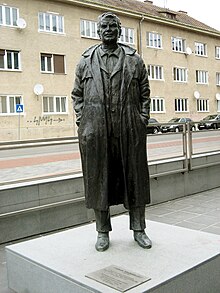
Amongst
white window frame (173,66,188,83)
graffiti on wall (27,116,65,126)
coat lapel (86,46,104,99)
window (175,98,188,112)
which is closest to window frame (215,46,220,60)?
white window frame (173,66,188,83)

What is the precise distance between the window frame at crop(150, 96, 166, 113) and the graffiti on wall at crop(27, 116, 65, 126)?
30.8 ft

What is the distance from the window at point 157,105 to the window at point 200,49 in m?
7.99

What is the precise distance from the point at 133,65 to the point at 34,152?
313 cm

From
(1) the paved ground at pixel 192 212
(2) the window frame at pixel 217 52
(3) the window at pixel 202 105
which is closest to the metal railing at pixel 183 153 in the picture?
(1) the paved ground at pixel 192 212

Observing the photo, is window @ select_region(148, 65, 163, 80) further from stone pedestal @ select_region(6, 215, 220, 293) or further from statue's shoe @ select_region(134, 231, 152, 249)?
statue's shoe @ select_region(134, 231, 152, 249)

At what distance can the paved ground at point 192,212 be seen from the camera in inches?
270

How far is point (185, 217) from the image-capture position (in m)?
7.42

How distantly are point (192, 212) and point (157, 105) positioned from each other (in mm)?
28288

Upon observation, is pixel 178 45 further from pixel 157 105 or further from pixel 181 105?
pixel 157 105

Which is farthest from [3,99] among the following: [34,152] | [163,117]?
[34,152]

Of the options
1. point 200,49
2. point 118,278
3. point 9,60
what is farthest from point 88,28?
point 118,278

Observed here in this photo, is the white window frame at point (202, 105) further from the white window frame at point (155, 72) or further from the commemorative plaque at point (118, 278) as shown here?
the commemorative plaque at point (118, 278)

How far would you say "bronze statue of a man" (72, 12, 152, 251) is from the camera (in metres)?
3.88

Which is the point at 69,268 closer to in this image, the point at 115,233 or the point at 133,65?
the point at 115,233
